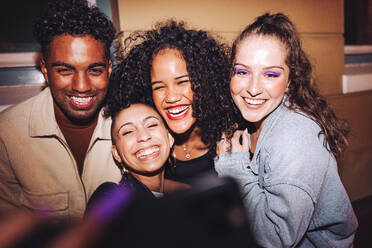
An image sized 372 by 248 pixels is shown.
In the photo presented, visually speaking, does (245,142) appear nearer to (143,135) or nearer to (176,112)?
(176,112)

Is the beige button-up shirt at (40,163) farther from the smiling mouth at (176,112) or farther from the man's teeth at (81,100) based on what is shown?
the smiling mouth at (176,112)

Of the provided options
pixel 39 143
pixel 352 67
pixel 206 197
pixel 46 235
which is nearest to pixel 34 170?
pixel 39 143

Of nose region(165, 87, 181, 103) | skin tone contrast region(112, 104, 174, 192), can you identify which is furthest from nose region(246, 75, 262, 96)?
skin tone contrast region(112, 104, 174, 192)

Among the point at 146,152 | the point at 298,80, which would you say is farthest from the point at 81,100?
Result: the point at 298,80

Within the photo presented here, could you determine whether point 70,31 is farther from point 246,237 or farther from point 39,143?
point 246,237

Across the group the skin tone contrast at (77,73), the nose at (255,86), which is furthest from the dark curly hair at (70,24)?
the nose at (255,86)

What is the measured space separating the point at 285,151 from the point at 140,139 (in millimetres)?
906

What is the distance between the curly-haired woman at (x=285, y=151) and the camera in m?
1.10

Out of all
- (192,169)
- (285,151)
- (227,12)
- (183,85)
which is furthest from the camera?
(227,12)

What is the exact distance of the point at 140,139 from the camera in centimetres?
149

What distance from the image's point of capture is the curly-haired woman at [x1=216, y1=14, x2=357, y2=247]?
1100 millimetres

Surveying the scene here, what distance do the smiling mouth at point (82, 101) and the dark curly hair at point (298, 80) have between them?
110 cm

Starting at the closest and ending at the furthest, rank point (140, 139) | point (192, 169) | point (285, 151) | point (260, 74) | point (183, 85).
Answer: point (285, 151), point (260, 74), point (140, 139), point (183, 85), point (192, 169)

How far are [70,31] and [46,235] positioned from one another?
1.47m
